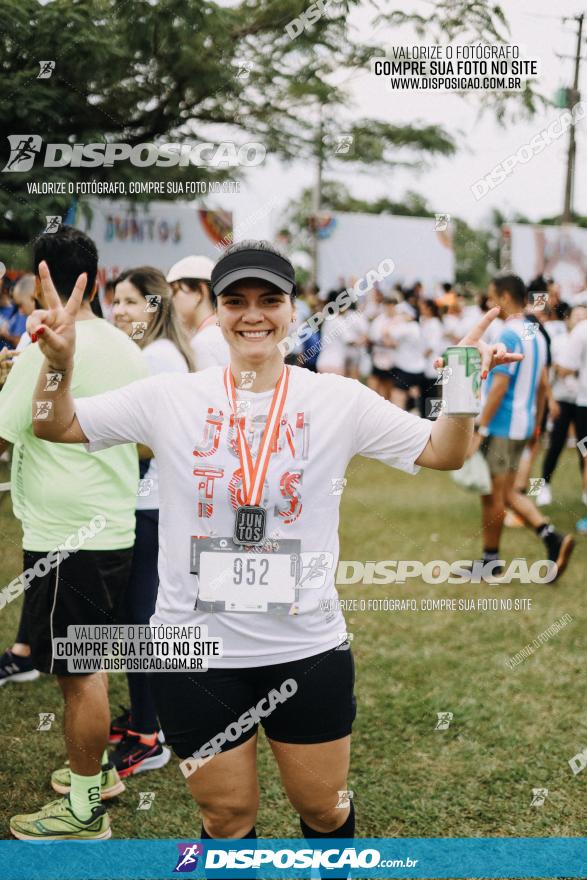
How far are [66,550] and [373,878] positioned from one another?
4.82 feet

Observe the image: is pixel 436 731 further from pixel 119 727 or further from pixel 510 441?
pixel 510 441

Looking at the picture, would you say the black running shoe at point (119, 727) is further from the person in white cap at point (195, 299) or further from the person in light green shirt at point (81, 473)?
the person in white cap at point (195, 299)

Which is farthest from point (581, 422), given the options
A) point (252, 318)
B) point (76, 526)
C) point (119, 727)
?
point (252, 318)

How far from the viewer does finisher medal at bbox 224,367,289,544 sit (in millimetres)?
2016

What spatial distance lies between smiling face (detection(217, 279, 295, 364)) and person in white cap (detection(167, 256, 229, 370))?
157 cm

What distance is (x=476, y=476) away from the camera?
5.83 meters

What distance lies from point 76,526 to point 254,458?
1.01 metres

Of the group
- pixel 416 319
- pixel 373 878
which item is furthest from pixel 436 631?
pixel 416 319

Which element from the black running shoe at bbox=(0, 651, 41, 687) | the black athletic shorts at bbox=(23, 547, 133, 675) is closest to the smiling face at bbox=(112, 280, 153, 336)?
the black athletic shorts at bbox=(23, 547, 133, 675)

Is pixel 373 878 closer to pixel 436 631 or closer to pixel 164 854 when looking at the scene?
pixel 164 854

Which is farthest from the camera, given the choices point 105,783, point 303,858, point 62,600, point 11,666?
point 11,666

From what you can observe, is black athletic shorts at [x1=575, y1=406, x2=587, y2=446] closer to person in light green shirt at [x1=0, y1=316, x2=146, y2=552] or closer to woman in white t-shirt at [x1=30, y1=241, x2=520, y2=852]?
person in light green shirt at [x1=0, y1=316, x2=146, y2=552]

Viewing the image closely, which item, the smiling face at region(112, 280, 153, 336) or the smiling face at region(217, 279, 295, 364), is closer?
the smiling face at region(217, 279, 295, 364)

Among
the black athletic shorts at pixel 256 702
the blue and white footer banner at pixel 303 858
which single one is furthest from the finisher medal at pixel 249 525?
the blue and white footer banner at pixel 303 858
